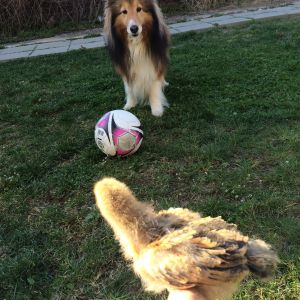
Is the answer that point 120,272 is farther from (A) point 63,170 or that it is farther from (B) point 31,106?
(B) point 31,106

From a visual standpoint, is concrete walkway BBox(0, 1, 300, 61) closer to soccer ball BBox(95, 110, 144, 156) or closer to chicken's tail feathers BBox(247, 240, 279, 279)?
soccer ball BBox(95, 110, 144, 156)

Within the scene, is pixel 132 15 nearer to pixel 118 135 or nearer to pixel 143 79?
pixel 143 79

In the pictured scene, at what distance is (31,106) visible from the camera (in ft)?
21.8

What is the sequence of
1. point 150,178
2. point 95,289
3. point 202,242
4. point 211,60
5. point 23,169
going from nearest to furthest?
point 202,242 < point 95,289 < point 150,178 < point 23,169 < point 211,60

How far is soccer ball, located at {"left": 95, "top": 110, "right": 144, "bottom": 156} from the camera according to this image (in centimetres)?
444

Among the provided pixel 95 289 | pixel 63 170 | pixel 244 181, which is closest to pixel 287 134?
pixel 244 181

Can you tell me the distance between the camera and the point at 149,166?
4.43 m

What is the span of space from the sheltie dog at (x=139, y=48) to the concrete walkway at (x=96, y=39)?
5019 millimetres

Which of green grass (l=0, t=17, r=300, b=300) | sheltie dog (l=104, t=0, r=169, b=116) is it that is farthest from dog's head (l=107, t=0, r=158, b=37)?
green grass (l=0, t=17, r=300, b=300)

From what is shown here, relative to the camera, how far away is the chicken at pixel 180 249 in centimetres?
73

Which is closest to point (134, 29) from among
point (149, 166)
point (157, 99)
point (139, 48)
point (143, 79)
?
point (139, 48)

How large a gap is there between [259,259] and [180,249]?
0.18m

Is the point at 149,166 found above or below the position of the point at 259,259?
below

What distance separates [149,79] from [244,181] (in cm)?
258
